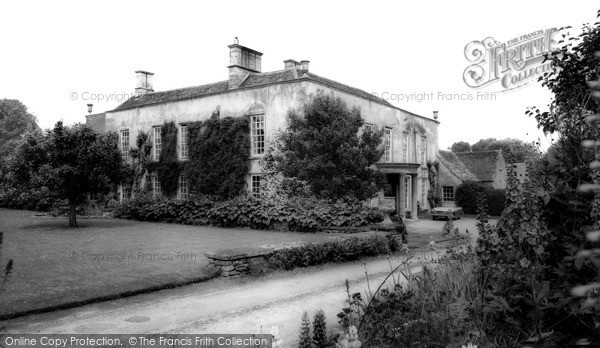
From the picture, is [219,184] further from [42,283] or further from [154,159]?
[42,283]

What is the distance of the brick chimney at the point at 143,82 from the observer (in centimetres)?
3120

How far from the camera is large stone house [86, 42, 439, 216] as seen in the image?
22.5 metres

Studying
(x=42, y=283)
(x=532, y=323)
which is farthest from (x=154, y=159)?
(x=532, y=323)

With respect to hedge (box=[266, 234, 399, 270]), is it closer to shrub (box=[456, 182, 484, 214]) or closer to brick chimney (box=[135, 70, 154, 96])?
shrub (box=[456, 182, 484, 214])

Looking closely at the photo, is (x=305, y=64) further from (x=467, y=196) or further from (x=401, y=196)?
(x=467, y=196)

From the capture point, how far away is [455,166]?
37.3m

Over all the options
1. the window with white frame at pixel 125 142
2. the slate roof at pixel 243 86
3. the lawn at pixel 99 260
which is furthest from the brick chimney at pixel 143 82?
the lawn at pixel 99 260

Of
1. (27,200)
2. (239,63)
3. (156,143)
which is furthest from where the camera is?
(27,200)

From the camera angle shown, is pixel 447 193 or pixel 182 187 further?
pixel 447 193

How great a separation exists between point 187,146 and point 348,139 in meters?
10.8

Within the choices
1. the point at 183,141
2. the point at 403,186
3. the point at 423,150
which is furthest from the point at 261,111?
the point at 423,150

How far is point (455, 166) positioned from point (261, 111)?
828 inches

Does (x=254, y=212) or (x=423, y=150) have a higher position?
(x=423, y=150)

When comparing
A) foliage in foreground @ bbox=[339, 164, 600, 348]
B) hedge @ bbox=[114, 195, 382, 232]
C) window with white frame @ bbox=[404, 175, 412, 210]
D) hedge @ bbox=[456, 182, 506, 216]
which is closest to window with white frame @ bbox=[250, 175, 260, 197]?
hedge @ bbox=[114, 195, 382, 232]
